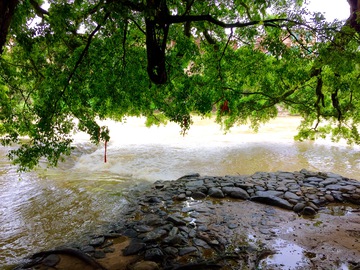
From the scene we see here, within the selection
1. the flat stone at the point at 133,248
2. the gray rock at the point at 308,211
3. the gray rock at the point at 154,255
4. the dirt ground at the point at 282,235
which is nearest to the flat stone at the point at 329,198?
the dirt ground at the point at 282,235

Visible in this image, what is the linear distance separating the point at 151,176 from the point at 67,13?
24.2 ft

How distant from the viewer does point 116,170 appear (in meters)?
11.8

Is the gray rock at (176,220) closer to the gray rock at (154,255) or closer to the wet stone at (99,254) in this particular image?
the gray rock at (154,255)

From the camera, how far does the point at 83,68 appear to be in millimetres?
6473

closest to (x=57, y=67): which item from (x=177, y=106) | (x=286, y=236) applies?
(x=177, y=106)

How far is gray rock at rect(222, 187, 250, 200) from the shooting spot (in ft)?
22.3

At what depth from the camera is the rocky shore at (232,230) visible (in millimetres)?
4043

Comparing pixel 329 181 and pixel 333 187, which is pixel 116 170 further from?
pixel 333 187

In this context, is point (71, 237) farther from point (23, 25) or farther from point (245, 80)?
point (245, 80)

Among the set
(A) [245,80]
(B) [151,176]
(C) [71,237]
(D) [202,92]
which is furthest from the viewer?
(B) [151,176]

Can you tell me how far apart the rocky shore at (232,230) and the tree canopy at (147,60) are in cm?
205

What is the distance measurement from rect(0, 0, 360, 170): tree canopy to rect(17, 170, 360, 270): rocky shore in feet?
6.73

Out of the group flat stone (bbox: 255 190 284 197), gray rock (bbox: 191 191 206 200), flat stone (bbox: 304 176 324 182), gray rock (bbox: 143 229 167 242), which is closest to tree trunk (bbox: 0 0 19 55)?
gray rock (bbox: 143 229 167 242)

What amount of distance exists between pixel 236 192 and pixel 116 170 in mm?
6643
